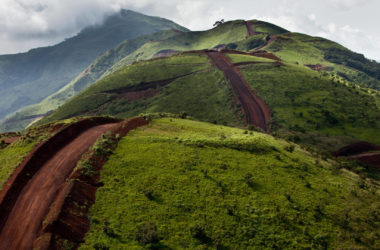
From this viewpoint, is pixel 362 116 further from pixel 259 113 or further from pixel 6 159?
pixel 6 159

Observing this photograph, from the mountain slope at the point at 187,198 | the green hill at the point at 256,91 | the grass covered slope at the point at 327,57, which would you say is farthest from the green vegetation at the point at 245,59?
the mountain slope at the point at 187,198

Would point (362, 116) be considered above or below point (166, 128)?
above

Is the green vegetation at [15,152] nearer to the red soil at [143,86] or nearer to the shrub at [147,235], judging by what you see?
the shrub at [147,235]

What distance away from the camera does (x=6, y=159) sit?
1201 inches

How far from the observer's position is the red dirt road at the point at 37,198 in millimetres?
18798

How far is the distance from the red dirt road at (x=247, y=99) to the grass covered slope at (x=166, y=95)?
324cm

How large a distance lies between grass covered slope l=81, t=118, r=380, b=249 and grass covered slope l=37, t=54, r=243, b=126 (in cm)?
4397

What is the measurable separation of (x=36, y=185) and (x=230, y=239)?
20.5 m

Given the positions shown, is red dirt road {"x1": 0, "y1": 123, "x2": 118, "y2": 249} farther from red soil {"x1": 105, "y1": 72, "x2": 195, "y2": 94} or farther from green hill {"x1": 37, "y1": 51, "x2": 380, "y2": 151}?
red soil {"x1": 105, "y1": 72, "x2": 195, "y2": 94}

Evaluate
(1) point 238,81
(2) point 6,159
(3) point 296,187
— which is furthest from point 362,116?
(2) point 6,159

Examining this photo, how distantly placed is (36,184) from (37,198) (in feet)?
8.90

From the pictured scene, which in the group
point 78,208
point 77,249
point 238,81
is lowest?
point 77,249

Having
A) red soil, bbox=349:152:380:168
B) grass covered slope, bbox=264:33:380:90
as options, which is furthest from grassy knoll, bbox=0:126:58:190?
grass covered slope, bbox=264:33:380:90

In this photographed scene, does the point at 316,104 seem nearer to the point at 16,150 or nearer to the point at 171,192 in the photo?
the point at 171,192
